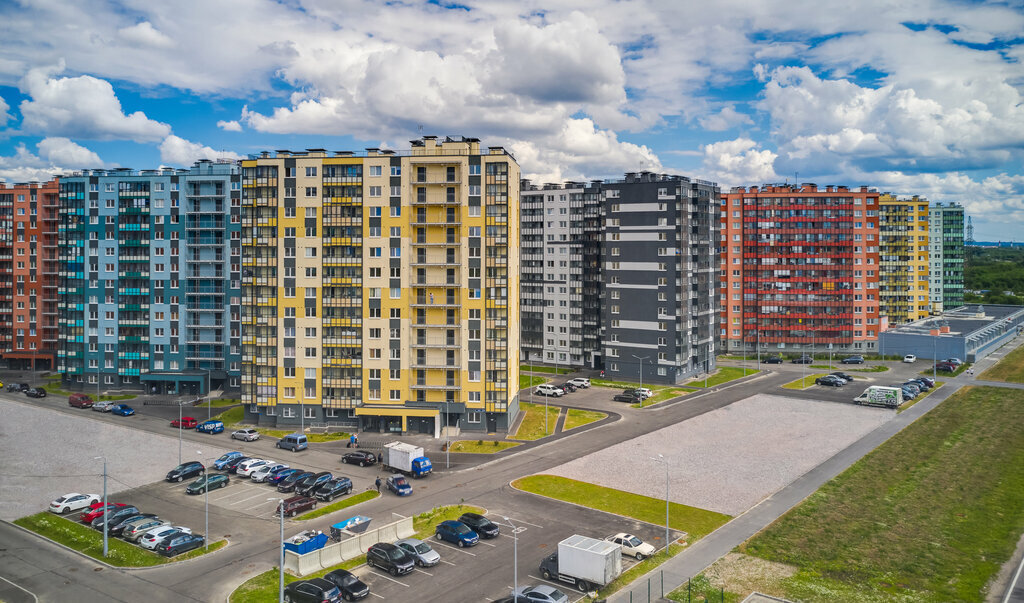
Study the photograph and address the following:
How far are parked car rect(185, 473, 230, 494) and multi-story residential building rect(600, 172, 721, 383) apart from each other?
239 ft

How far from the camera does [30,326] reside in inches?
5162

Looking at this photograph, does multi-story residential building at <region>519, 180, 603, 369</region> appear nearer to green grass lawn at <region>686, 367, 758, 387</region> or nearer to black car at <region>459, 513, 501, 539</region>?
green grass lawn at <region>686, 367, 758, 387</region>

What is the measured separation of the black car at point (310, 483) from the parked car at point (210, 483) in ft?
28.4

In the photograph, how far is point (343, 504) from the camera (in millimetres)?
61625

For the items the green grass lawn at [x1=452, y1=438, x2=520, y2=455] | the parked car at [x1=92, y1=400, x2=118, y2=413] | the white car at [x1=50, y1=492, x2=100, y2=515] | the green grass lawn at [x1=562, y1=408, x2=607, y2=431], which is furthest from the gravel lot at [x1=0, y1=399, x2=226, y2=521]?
the green grass lawn at [x1=562, y1=408, x2=607, y2=431]

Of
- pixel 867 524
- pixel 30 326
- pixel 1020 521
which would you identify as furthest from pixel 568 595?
pixel 30 326

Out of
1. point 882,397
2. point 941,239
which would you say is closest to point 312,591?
point 882,397

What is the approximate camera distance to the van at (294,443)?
78938 mm

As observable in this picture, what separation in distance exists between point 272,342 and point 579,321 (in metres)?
62.8

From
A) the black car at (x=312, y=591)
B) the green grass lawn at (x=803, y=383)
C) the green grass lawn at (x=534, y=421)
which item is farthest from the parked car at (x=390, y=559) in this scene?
the green grass lawn at (x=803, y=383)

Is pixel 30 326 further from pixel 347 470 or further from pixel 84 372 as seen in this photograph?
pixel 347 470

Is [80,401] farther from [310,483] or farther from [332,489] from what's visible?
[332,489]

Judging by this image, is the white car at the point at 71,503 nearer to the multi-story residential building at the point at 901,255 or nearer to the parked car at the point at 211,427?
the parked car at the point at 211,427

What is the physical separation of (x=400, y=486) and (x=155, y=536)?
20723 millimetres
